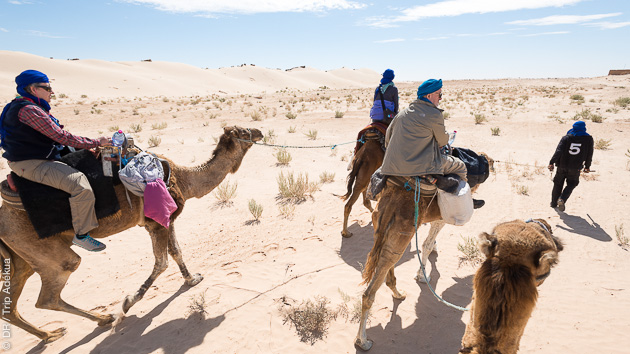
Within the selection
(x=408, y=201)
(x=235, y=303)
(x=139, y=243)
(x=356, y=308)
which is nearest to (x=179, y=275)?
(x=235, y=303)

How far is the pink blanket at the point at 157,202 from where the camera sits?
3852mm

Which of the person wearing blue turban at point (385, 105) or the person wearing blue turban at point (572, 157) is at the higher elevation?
the person wearing blue turban at point (385, 105)

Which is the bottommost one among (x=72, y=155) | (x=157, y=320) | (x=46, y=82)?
(x=157, y=320)

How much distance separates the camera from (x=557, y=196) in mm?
7551

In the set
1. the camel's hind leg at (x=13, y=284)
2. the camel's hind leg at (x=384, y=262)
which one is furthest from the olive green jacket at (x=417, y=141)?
the camel's hind leg at (x=13, y=284)

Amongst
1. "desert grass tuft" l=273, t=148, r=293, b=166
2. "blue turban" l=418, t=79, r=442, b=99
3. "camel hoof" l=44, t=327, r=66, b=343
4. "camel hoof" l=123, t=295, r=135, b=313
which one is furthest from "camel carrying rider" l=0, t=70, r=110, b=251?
"desert grass tuft" l=273, t=148, r=293, b=166

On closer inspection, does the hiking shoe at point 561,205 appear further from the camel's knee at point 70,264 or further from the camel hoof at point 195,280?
the camel's knee at point 70,264

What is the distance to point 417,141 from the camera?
3533 mm

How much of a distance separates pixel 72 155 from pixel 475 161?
538 centimetres

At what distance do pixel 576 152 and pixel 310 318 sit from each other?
7151mm

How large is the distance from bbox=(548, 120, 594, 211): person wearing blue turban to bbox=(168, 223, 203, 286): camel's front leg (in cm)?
795

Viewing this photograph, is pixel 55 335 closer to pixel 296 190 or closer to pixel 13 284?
pixel 13 284

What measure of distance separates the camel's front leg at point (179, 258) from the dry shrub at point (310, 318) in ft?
5.23

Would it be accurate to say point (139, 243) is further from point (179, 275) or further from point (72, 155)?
point (72, 155)
